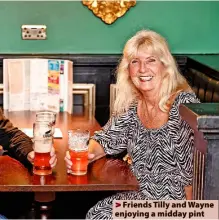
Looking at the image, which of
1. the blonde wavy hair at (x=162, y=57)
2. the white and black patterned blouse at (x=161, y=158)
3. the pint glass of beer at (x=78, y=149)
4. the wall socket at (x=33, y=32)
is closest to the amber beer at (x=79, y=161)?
the pint glass of beer at (x=78, y=149)

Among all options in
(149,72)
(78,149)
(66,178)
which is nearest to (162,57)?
(149,72)

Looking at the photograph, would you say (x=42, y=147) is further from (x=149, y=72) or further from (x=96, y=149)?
(x=149, y=72)

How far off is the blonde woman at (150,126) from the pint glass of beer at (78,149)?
0.25m

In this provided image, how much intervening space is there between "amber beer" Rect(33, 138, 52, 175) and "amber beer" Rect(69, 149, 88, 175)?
0.09 metres

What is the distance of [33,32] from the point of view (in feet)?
13.1

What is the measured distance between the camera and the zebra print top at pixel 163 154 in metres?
2.38

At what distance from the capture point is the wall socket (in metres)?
3.97

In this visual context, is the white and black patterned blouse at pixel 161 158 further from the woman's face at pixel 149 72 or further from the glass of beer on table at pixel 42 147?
the glass of beer on table at pixel 42 147

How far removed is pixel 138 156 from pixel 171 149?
0.18m

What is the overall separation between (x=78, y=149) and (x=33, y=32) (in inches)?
79.7

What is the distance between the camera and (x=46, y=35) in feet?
13.1

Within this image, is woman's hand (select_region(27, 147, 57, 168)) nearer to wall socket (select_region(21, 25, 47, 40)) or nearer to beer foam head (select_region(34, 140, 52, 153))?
beer foam head (select_region(34, 140, 52, 153))

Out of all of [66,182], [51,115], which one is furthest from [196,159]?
[51,115]

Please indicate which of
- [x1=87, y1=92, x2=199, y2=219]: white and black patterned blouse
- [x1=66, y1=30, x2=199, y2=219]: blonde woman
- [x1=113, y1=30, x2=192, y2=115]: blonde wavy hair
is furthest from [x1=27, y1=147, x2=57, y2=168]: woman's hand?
[x1=113, y1=30, x2=192, y2=115]: blonde wavy hair
